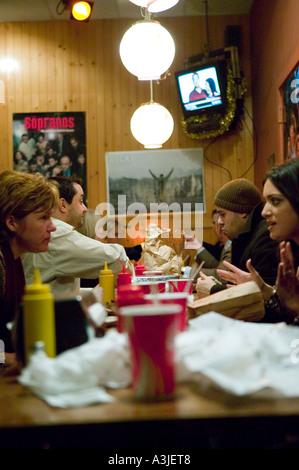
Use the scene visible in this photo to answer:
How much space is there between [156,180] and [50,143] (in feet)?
4.78

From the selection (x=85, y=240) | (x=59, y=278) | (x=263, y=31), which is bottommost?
(x=59, y=278)

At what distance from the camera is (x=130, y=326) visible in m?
0.97

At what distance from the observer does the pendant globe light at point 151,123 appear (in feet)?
14.8

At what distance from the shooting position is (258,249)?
308cm

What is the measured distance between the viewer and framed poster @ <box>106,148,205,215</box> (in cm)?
666

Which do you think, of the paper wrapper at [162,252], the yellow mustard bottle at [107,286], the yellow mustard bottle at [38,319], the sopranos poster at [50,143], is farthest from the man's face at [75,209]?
the sopranos poster at [50,143]

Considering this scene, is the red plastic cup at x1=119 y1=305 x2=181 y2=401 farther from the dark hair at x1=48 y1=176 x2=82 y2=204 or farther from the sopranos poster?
the sopranos poster

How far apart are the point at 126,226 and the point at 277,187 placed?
4503mm

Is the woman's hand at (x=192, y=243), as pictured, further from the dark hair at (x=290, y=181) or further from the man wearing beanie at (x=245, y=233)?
the dark hair at (x=290, y=181)

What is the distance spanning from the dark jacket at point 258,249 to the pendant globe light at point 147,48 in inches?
50.8

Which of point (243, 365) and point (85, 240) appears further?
point (85, 240)

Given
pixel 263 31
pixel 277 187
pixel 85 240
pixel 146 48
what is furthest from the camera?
pixel 263 31
